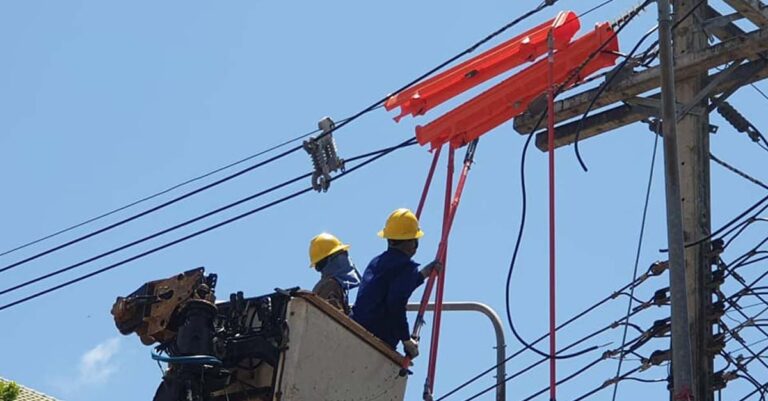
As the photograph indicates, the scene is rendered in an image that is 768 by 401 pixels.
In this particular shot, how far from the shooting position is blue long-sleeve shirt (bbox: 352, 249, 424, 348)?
11.9m

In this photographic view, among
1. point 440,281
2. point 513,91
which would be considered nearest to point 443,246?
point 440,281

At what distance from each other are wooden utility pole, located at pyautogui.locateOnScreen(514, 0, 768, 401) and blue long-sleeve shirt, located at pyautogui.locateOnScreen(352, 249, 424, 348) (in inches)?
81.6

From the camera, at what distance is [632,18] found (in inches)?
542

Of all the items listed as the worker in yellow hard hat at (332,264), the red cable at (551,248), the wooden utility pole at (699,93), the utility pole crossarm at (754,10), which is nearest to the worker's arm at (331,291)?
the worker in yellow hard hat at (332,264)

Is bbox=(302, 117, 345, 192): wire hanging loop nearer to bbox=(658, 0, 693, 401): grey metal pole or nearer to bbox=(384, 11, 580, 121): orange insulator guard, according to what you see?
bbox=(384, 11, 580, 121): orange insulator guard

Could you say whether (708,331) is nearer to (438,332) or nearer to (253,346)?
(438,332)

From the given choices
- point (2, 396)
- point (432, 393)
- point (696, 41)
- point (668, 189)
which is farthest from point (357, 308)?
point (2, 396)

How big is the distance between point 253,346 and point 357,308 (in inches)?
44.7

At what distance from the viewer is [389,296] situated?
1194cm

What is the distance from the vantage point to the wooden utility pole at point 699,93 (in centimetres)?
1299

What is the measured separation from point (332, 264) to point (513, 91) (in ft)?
6.67

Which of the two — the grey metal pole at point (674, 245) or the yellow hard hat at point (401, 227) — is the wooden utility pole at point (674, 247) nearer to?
the grey metal pole at point (674, 245)

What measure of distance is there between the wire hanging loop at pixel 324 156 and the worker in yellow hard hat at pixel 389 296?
2334mm

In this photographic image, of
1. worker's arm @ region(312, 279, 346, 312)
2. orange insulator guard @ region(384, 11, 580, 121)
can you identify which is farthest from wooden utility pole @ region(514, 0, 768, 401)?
worker's arm @ region(312, 279, 346, 312)
